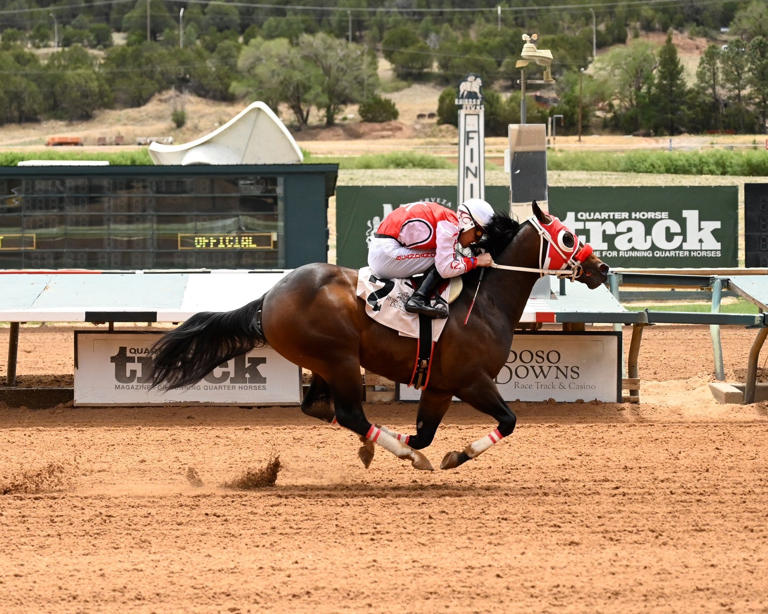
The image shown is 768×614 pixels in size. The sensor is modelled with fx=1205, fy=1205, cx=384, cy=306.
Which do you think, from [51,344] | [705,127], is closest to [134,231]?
[51,344]

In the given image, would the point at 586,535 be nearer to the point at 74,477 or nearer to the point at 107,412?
the point at 74,477

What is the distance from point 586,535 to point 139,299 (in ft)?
21.6

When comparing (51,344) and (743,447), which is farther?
(51,344)

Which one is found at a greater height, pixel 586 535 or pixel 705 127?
pixel 705 127

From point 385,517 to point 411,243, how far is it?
211 cm

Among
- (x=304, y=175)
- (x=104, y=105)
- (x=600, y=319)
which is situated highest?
(x=104, y=105)

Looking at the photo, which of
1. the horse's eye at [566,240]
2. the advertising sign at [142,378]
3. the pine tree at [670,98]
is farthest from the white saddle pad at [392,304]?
the pine tree at [670,98]

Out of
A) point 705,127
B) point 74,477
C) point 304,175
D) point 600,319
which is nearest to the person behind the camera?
point 74,477

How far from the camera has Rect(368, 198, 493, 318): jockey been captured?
29.2ft

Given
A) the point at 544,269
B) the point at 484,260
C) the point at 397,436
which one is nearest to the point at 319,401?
the point at 397,436

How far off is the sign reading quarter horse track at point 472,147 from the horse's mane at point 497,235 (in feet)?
16.7

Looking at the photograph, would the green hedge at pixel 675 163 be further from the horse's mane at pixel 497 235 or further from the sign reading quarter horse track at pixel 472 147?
the horse's mane at pixel 497 235

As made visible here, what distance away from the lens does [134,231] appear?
18.4 metres

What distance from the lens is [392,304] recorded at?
898 cm
